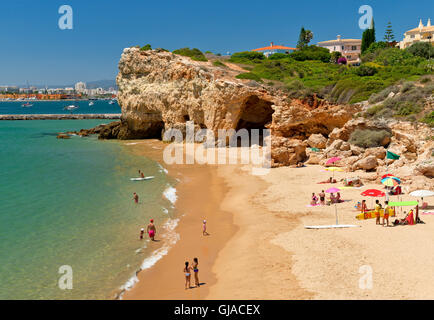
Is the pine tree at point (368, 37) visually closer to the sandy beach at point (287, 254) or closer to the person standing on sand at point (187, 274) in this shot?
the sandy beach at point (287, 254)

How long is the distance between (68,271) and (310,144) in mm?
22424

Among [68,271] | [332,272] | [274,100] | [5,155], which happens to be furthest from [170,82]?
[332,272]

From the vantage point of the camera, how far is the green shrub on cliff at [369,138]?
25688mm

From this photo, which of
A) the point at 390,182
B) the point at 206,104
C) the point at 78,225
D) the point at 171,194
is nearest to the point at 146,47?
the point at 206,104

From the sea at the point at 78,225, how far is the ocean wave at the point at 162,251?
4 centimetres

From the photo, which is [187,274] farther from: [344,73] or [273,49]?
[273,49]

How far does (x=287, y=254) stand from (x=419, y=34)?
8314 cm

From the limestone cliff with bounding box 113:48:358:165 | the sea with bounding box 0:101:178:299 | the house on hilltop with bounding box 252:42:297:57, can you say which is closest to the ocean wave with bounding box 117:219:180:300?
the sea with bounding box 0:101:178:299

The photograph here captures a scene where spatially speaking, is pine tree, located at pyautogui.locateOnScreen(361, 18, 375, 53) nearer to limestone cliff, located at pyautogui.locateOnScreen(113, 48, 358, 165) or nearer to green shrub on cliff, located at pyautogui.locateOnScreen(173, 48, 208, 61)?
limestone cliff, located at pyautogui.locateOnScreen(113, 48, 358, 165)

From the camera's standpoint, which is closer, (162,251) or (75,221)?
(162,251)

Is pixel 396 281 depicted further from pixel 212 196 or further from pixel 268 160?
pixel 268 160

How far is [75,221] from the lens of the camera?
17516 mm

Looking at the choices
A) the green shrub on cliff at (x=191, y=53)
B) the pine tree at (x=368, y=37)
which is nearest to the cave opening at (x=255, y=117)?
the green shrub on cliff at (x=191, y=53)

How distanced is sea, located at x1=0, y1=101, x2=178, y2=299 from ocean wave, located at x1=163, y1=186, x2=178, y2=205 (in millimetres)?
61
